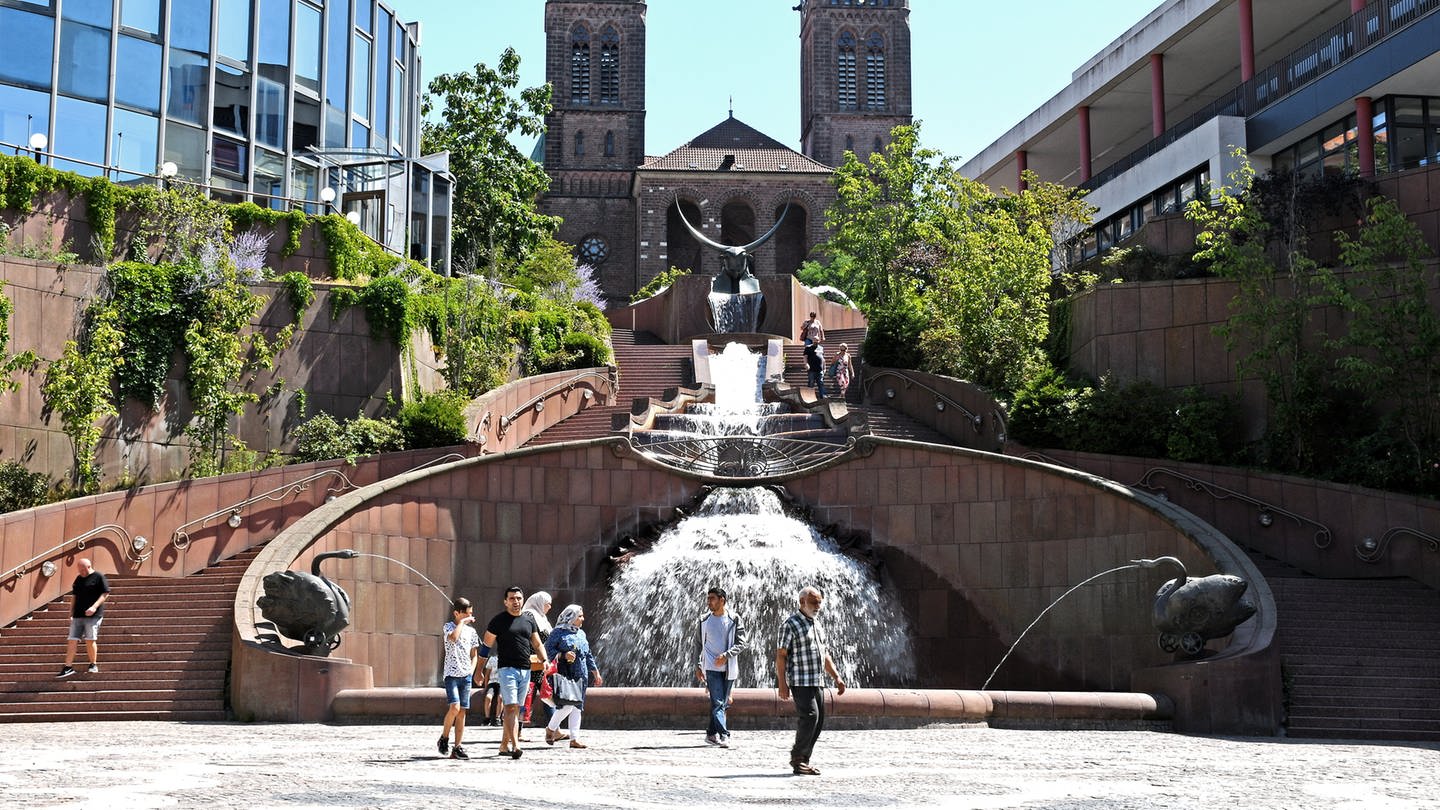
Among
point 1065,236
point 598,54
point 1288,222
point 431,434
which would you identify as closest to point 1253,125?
point 1065,236

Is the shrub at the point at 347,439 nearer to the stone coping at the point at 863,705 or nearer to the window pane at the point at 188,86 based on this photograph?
the stone coping at the point at 863,705

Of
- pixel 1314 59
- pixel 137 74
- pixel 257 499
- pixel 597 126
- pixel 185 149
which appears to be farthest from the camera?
pixel 597 126

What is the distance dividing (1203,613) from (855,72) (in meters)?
87.6

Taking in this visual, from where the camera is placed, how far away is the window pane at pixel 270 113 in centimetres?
3891

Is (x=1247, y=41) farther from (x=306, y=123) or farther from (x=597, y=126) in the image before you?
(x=597, y=126)

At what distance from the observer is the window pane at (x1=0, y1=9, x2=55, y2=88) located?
3347cm

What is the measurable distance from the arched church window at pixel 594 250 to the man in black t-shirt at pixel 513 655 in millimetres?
80200

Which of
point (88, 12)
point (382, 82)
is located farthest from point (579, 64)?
point (88, 12)

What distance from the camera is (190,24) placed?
3719cm

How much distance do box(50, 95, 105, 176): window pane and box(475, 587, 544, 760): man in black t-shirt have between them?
2566cm

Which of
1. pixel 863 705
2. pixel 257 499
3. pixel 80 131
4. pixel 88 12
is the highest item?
pixel 88 12

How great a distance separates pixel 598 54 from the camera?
3848 inches

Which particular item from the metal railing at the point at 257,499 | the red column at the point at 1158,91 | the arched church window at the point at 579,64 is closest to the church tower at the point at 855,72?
the arched church window at the point at 579,64

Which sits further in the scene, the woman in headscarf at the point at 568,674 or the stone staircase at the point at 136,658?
the stone staircase at the point at 136,658
